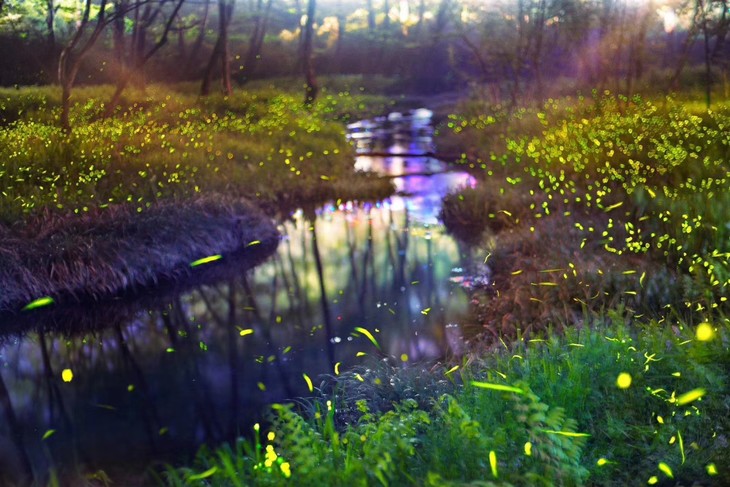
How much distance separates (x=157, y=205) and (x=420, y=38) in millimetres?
24536

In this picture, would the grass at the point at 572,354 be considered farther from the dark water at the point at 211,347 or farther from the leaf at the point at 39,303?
the leaf at the point at 39,303

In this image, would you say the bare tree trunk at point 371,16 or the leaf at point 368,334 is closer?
the leaf at point 368,334

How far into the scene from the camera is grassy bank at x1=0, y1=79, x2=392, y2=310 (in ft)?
21.6

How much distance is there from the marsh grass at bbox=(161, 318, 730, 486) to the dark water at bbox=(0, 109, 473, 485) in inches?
41.2

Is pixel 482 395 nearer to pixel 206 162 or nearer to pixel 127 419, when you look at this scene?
pixel 127 419

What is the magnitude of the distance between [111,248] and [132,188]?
60.3 inches

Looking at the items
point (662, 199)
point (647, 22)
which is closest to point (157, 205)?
point (662, 199)

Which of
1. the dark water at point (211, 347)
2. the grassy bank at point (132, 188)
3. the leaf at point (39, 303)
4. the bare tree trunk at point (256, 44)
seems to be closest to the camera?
the dark water at point (211, 347)

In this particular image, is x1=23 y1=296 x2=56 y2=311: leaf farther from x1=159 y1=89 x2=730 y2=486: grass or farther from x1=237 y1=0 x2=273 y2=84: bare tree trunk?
x1=237 y1=0 x2=273 y2=84: bare tree trunk

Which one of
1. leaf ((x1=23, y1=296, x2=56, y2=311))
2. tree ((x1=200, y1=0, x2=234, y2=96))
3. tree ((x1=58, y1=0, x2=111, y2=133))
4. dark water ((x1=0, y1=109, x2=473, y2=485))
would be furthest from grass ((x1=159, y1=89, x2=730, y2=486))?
tree ((x1=200, y1=0, x2=234, y2=96))

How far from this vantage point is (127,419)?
4.51 meters

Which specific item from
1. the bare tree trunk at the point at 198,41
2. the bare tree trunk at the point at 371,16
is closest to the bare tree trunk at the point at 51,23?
the bare tree trunk at the point at 198,41

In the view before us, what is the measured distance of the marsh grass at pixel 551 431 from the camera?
251 centimetres

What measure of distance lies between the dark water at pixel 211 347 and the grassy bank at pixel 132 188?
15.3 inches
